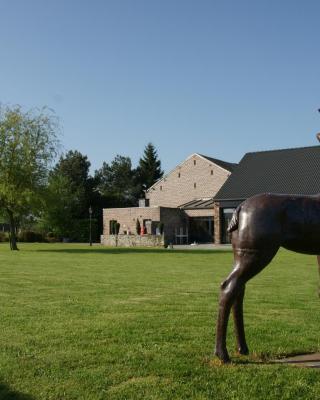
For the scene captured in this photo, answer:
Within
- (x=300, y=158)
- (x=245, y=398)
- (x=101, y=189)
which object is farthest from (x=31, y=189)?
(x=101, y=189)

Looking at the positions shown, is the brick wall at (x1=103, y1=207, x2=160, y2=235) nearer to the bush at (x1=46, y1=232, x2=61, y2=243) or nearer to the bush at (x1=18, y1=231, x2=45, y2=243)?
the bush at (x1=46, y1=232, x2=61, y2=243)

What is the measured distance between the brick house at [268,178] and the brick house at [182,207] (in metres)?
6.65

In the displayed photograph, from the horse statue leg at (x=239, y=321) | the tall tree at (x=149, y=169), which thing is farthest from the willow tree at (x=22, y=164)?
the tall tree at (x=149, y=169)

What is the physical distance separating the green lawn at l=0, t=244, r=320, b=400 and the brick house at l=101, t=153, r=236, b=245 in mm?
32550

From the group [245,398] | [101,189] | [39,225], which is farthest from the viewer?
[101,189]

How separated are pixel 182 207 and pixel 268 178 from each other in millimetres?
12936

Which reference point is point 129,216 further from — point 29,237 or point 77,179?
point 77,179

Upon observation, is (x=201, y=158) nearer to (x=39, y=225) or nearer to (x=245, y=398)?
(x=39, y=225)

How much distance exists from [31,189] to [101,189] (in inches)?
2127

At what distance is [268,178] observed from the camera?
40375mm

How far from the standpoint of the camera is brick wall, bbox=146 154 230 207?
53.4 meters

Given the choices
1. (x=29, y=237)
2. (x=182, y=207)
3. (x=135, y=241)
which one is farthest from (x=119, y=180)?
(x=135, y=241)

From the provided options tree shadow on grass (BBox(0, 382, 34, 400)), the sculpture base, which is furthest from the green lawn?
the sculpture base

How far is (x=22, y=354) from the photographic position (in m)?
6.05
